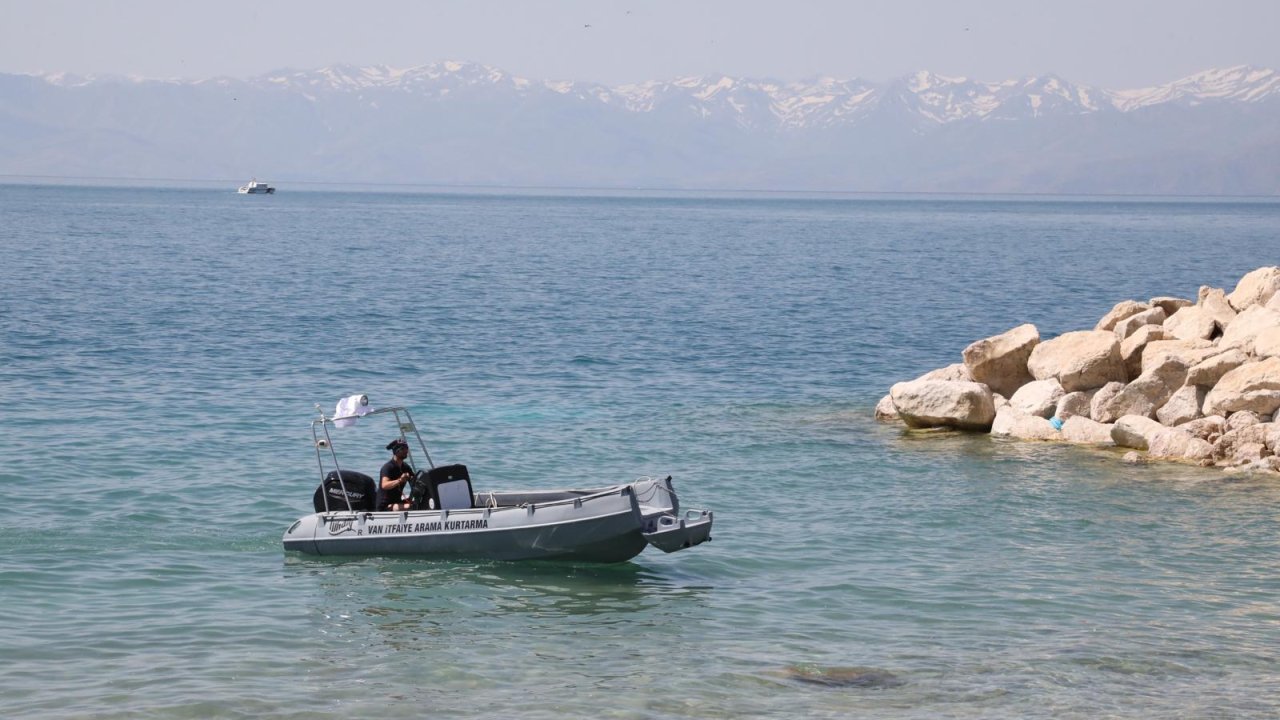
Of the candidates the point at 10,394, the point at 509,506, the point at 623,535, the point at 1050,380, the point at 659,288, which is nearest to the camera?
the point at 623,535

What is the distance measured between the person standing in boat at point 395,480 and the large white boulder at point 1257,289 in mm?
18090

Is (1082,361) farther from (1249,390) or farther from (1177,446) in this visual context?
(1249,390)

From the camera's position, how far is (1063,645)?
50.8ft

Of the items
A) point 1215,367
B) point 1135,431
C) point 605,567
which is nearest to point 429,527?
point 605,567

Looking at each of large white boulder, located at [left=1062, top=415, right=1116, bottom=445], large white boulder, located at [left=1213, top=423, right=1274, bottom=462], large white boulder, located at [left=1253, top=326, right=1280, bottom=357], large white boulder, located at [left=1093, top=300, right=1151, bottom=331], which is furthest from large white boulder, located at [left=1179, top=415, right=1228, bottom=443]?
large white boulder, located at [left=1093, top=300, right=1151, bottom=331]

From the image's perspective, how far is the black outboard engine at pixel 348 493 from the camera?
19.2 m

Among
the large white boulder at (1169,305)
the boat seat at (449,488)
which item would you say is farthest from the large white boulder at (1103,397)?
the boat seat at (449,488)

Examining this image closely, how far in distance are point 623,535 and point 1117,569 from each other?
6.75m

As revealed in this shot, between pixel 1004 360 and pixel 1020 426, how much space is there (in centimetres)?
231

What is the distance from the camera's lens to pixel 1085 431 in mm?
26578

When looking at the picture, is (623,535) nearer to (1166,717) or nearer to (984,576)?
(984,576)

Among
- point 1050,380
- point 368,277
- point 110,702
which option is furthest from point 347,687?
point 368,277

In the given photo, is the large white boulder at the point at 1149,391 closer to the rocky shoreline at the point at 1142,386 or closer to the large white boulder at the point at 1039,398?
the rocky shoreline at the point at 1142,386

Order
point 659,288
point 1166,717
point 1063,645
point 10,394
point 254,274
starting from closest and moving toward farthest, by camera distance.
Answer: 1. point 1166,717
2. point 1063,645
3. point 10,394
4. point 659,288
5. point 254,274
